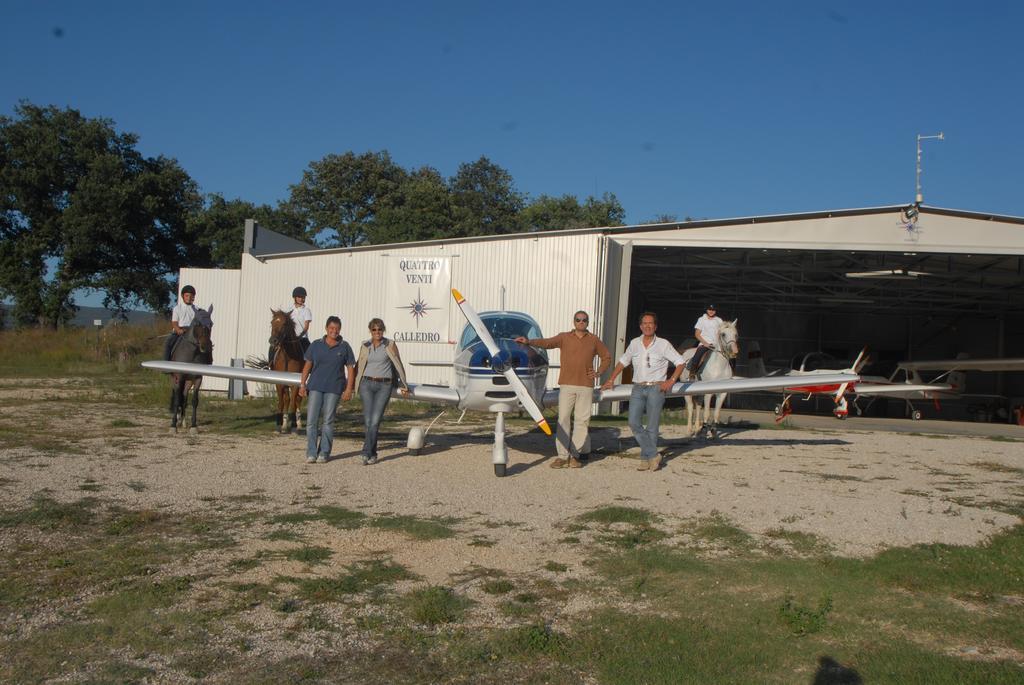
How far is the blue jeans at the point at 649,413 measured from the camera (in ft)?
31.7

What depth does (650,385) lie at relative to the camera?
9.70 meters

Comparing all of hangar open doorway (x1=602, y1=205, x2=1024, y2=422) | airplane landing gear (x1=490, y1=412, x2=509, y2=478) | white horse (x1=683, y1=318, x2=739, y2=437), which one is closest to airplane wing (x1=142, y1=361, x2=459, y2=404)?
airplane landing gear (x1=490, y1=412, x2=509, y2=478)

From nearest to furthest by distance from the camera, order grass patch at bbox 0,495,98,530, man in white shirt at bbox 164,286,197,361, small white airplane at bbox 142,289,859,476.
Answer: grass patch at bbox 0,495,98,530 → small white airplane at bbox 142,289,859,476 → man in white shirt at bbox 164,286,197,361

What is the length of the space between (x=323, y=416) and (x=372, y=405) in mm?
612

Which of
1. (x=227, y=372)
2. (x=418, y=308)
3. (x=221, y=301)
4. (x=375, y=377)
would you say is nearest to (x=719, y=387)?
(x=375, y=377)

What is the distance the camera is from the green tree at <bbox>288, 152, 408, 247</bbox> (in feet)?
164

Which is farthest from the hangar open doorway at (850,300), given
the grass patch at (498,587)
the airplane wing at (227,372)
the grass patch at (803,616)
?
the grass patch at (803,616)

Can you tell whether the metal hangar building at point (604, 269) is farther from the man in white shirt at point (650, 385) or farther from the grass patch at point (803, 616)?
the grass patch at point (803, 616)

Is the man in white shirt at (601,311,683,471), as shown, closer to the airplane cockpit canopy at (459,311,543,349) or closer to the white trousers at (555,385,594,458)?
the white trousers at (555,385,594,458)

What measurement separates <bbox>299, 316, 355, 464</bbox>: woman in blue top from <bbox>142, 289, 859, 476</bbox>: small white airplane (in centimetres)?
78

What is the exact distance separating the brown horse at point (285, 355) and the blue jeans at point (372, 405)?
2.65 metres

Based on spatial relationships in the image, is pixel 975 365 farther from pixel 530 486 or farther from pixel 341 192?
pixel 341 192

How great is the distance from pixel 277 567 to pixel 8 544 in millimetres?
1968

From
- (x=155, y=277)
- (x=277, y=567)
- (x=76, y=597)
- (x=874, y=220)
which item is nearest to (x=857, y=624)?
(x=277, y=567)
